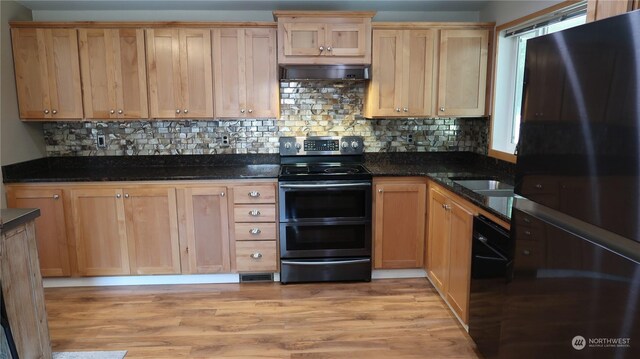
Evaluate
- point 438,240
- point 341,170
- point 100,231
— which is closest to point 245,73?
point 341,170

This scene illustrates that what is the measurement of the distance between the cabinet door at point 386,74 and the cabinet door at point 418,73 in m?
0.05

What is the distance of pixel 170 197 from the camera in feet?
10.1

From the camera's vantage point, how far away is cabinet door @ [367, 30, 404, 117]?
3.23 metres

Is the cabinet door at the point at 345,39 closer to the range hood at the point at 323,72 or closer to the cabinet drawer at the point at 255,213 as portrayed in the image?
the range hood at the point at 323,72

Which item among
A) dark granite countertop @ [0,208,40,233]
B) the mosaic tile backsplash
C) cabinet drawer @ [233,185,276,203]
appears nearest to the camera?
dark granite countertop @ [0,208,40,233]

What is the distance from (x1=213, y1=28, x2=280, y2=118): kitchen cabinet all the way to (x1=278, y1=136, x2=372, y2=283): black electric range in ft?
2.08

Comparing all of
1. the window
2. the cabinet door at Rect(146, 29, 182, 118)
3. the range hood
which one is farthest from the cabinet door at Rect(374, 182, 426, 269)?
the cabinet door at Rect(146, 29, 182, 118)

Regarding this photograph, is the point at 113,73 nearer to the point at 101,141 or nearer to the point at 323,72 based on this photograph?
the point at 101,141

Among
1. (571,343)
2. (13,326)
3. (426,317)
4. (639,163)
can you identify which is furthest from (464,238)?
(13,326)

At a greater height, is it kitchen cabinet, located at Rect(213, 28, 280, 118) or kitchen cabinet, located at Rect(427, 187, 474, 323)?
kitchen cabinet, located at Rect(213, 28, 280, 118)

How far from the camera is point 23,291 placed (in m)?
1.89

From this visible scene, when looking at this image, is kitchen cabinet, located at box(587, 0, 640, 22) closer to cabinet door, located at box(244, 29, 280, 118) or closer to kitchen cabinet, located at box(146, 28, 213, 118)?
cabinet door, located at box(244, 29, 280, 118)

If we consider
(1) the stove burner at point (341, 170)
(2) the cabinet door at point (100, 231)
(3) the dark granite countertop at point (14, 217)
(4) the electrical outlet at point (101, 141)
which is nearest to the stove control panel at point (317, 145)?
(1) the stove burner at point (341, 170)

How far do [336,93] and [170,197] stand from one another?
168 cm
